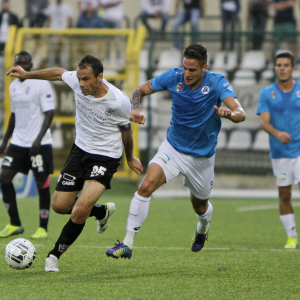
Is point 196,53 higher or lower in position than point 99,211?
higher

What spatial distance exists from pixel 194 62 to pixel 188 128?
70cm

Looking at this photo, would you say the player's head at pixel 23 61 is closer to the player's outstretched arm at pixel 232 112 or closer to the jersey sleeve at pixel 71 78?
the jersey sleeve at pixel 71 78

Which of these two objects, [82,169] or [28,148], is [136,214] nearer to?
[82,169]

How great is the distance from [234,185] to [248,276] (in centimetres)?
923

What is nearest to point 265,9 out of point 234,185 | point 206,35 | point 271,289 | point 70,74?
point 206,35

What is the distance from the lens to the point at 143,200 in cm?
544

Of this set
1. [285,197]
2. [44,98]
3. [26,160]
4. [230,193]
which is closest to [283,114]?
[285,197]

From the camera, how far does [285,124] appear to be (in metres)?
7.21

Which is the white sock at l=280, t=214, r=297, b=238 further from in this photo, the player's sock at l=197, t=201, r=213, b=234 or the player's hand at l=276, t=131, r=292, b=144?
the player's sock at l=197, t=201, r=213, b=234

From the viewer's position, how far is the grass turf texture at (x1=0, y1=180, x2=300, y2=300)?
441cm

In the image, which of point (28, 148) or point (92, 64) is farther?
point (28, 148)

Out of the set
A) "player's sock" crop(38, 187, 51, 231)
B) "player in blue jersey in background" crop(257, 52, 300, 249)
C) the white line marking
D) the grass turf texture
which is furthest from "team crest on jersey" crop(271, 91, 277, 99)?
the white line marking

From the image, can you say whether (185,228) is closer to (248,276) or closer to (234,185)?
(248,276)

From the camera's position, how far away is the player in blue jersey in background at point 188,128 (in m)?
5.43
